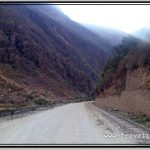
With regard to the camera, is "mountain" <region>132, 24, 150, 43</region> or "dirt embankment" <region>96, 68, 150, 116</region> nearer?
"mountain" <region>132, 24, 150, 43</region>

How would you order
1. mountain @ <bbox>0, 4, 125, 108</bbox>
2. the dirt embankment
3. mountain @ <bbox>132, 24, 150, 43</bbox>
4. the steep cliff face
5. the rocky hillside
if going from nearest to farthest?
mountain @ <bbox>132, 24, 150, 43</bbox>
the dirt embankment
the rocky hillside
mountain @ <bbox>0, 4, 125, 108</bbox>
the steep cliff face

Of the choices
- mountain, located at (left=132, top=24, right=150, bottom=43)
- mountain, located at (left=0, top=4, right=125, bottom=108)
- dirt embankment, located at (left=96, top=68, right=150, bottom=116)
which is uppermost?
mountain, located at (left=0, top=4, right=125, bottom=108)

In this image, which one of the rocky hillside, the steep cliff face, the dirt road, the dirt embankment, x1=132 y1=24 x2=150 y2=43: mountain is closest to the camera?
the dirt road

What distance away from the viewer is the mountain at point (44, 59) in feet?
187

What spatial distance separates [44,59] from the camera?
85812 mm

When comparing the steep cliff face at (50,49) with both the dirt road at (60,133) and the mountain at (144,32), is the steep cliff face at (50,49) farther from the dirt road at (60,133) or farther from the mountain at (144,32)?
the dirt road at (60,133)

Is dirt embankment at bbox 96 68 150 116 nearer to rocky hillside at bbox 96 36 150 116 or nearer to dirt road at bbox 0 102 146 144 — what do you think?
rocky hillside at bbox 96 36 150 116

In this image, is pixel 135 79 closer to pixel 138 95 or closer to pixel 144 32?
pixel 138 95

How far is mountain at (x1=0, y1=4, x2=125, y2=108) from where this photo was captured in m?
57.1

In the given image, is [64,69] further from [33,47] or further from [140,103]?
[140,103]

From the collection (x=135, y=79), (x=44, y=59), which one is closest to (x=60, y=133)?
(x=135, y=79)

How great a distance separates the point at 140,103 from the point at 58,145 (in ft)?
51.4

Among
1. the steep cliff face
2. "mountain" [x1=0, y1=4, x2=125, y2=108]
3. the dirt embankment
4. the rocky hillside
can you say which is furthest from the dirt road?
the steep cliff face

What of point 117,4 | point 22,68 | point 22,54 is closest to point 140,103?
point 117,4
